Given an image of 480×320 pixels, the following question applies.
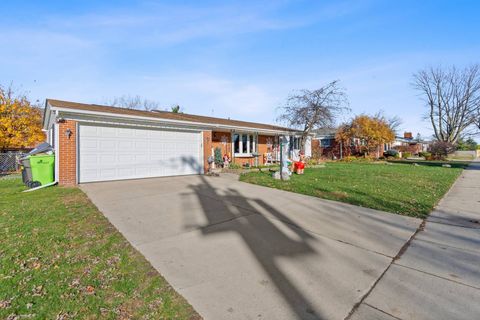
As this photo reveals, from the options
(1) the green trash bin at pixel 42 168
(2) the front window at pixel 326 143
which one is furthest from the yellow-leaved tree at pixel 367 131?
(1) the green trash bin at pixel 42 168

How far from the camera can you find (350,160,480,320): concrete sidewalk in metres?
2.12

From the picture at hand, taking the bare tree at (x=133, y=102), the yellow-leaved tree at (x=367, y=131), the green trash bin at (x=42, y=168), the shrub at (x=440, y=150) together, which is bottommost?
the green trash bin at (x=42, y=168)

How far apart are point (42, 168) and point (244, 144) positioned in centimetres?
1026

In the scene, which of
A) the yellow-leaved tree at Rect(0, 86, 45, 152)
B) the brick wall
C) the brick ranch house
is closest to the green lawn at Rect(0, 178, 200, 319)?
the brick wall

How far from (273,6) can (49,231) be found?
9691mm

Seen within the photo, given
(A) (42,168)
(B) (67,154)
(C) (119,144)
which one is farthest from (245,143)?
(A) (42,168)

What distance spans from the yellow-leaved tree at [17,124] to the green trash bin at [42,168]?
379 inches

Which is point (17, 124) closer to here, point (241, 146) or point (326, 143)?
point (241, 146)

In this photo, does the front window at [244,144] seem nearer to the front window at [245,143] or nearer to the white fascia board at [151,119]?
the front window at [245,143]

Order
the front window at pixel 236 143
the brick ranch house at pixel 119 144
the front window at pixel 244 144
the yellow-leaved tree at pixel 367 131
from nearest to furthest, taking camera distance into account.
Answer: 1. the brick ranch house at pixel 119 144
2. the front window at pixel 236 143
3. the front window at pixel 244 144
4. the yellow-leaved tree at pixel 367 131

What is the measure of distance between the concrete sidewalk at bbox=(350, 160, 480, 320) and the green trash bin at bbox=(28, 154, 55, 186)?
9752 millimetres

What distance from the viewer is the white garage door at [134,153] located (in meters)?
8.41

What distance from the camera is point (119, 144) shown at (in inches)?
356

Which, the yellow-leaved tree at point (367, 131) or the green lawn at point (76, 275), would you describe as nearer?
the green lawn at point (76, 275)
